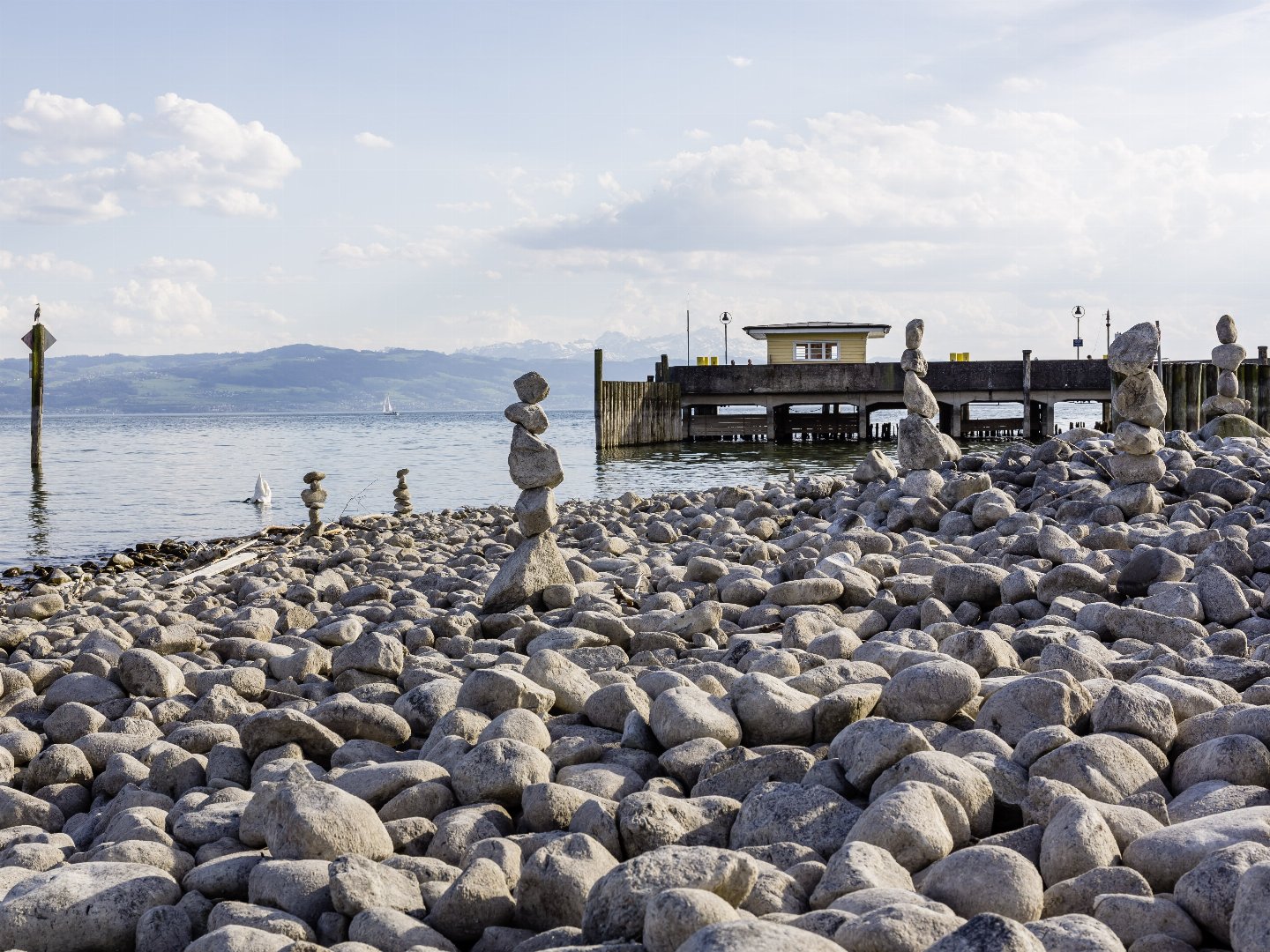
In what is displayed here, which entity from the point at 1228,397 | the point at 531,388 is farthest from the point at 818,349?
the point at 531,388

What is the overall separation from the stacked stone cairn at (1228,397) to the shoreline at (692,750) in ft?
20.3

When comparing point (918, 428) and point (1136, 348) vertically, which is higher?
point (1136, 348)

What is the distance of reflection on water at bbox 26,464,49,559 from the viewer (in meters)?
16.5

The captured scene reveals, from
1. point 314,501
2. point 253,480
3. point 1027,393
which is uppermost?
point 1027,393

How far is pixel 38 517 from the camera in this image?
67.4ft

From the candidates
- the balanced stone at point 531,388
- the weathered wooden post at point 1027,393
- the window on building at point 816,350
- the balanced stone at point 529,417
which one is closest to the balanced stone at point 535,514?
Result: the balanced stone at point 529,417

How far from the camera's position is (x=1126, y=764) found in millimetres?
3076

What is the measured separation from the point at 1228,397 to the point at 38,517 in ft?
65.1

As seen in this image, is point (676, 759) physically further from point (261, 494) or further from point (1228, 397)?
point (261, 494)

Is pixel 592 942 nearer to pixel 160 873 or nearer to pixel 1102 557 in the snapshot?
pixel 160 873

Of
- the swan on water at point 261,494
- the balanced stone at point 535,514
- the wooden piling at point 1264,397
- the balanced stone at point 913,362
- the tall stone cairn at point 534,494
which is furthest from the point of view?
the swan on water at point 261,494

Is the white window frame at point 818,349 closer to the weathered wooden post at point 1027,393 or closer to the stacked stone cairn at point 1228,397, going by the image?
the weathered wooden post at point 1027,393

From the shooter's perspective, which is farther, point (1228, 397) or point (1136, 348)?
point (1228, 397)

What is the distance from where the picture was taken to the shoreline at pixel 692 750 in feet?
8.13
